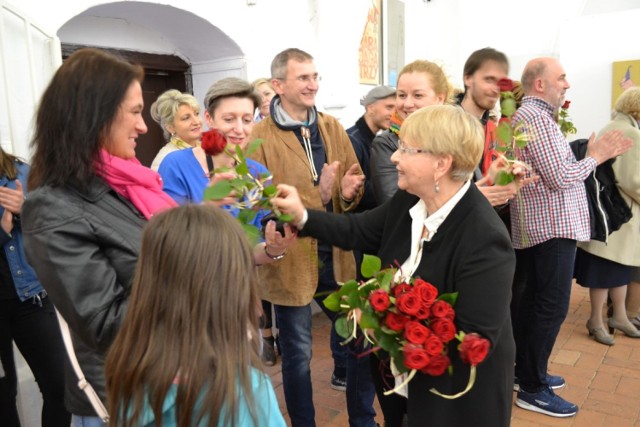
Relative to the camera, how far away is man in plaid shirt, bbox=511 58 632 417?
10.1ft

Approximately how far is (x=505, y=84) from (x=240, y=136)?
1.78m

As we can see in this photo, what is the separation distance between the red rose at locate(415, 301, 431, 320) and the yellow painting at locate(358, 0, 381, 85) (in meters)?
5.22

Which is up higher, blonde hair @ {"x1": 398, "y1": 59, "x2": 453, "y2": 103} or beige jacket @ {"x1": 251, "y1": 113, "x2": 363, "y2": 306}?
blonde hair @ {"x1": 398, "y1": 59, "x2": 453, "y2": 103}

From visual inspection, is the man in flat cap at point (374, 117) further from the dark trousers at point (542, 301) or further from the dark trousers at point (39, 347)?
the dark trousers at point (39, 347)

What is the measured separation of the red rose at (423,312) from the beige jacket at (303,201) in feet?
3.64

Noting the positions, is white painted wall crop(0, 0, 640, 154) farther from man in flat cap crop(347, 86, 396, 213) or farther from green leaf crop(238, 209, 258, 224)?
green leaf crop(238, 209, 258, 224)

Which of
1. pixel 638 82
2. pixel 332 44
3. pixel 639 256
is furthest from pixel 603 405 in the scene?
pixel 638 82

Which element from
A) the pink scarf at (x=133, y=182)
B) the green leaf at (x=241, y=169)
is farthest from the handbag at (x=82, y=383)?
the green leaf at (x=241, y=169)

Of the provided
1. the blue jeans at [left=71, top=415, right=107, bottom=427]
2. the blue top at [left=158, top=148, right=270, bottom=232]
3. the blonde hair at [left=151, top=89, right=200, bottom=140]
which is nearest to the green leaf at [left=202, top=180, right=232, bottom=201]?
the blue top at [left=158, top=148, right=270, bottom=232]

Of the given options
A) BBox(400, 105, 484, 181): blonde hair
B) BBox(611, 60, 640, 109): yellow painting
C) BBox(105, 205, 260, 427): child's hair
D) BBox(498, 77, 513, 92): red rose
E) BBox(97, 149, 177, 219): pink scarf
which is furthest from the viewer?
BBox(611, 60, 640, 109): yellow painting

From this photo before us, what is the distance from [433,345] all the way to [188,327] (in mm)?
813

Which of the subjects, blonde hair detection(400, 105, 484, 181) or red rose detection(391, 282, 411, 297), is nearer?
red rose detection(391, 282, 411, 297)

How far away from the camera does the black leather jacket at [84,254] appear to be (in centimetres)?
145

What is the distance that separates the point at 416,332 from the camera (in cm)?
166
